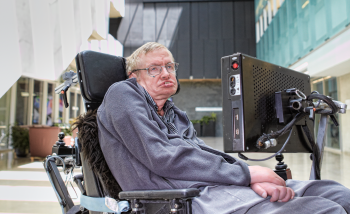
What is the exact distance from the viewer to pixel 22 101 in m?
9.66

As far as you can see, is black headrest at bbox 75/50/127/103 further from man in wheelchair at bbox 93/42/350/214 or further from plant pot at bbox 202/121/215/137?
plant pot at bbox 202/121/215/137

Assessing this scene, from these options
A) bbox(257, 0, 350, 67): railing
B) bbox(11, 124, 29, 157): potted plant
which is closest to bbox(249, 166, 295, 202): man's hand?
bbox(257, 0, 350, 67): railing

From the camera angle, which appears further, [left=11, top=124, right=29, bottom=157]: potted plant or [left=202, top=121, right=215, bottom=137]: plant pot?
[left=202, top=121, right=215, bottom=137]: plant pot

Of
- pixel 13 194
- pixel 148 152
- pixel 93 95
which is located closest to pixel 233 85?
pixel 148 152

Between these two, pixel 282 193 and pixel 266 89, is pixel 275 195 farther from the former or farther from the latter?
pixel 266 89

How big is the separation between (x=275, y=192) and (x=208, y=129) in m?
14.0

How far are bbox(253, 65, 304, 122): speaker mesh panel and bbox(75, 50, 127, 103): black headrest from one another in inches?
30.2

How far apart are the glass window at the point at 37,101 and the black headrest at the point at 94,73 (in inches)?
399

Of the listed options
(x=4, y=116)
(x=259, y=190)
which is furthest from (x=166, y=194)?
(x=4, y=116)

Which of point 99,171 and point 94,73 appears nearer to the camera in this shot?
point 99,171

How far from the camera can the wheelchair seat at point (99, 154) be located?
2.66ft

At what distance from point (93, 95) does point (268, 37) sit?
11.7m

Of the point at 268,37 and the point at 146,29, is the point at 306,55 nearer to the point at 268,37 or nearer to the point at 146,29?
the point at 268,37

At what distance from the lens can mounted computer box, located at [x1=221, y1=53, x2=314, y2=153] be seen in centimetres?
88
